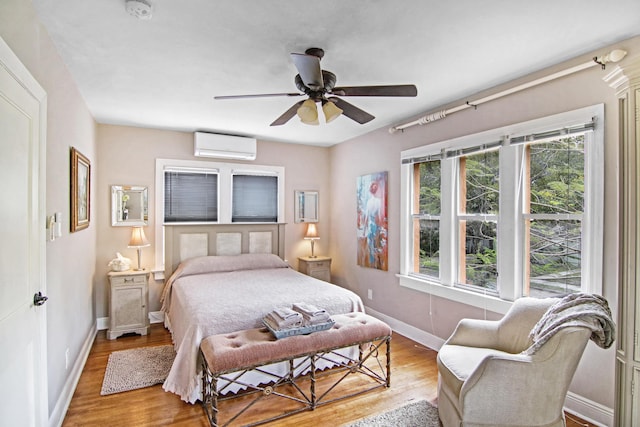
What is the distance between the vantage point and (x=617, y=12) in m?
1.81

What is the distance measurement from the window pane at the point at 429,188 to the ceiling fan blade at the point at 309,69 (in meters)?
1.89

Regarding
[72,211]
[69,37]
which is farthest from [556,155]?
[72,211]

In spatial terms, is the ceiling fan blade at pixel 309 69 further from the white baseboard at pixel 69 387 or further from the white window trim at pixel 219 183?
the white window trim at pixel 219 183

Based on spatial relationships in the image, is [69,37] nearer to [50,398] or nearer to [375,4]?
[375,4]

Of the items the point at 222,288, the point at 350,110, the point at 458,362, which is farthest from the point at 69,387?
the point at 350,110

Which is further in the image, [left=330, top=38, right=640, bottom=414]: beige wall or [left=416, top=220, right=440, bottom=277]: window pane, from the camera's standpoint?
[left=416, top=220, right=440, bottom=277]: window pane

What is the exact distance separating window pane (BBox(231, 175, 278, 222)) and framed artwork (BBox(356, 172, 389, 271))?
52.0 inches

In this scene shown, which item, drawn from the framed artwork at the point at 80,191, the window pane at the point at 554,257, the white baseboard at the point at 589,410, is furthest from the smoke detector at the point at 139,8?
the white baseboard at the point at 589,410

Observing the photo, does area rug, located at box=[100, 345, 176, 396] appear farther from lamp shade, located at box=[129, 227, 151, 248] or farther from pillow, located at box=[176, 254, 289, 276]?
lamp shade, located at box=[129, 227, 151, 248]

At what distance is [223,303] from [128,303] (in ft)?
5.60

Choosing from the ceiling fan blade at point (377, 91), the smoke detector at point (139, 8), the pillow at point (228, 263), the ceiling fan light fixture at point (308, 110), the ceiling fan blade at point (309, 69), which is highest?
the smoke detector at point (139, 8)

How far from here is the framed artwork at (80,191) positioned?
267cm

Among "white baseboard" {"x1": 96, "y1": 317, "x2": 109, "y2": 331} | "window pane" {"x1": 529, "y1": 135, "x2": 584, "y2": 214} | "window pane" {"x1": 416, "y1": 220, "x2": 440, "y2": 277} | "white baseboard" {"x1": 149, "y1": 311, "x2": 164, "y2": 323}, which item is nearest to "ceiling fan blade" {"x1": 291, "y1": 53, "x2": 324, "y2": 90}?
"window pane" {"x1": 529, "y1": 135, "x2": 584, "y2": 214}

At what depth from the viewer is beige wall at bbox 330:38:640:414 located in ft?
7.07
